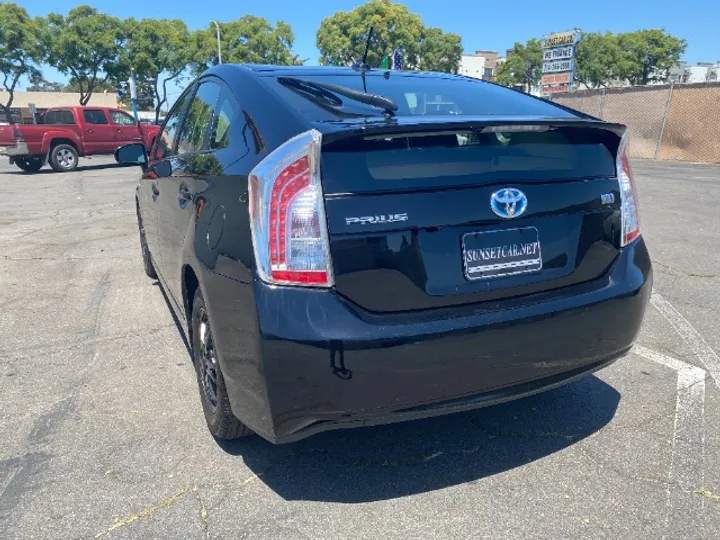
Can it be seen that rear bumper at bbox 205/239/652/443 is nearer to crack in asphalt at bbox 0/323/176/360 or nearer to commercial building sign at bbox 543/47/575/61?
crack in asphalt at bbox 0/323/176/360

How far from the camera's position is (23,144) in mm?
17406

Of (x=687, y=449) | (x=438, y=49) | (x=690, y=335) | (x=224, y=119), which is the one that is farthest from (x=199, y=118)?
(x=438, y=49)

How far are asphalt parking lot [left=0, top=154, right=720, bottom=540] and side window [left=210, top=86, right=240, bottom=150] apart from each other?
4.54ft

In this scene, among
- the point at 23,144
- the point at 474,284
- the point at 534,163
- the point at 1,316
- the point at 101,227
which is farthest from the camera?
the point at 23,144

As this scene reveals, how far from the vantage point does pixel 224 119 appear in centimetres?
293

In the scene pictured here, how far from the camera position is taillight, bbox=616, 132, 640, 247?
261 centimetres

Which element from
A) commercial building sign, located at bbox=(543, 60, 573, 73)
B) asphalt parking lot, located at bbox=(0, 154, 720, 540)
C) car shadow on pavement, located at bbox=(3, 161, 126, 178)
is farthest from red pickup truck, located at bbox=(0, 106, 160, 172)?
commercial building sign, located at bbox=(543, 60, 573, 73)

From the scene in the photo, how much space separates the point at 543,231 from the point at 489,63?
5046 inches

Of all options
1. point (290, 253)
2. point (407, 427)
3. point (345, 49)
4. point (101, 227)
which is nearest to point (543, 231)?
point (290, 253)

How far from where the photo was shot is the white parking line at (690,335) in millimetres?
3592

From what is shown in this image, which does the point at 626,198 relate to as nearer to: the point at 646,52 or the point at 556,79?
the point at 556,79

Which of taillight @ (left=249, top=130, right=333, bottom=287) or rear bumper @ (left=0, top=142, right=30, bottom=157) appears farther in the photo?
rear bumper @ (left=0, top=142, right=30, bottom=157)

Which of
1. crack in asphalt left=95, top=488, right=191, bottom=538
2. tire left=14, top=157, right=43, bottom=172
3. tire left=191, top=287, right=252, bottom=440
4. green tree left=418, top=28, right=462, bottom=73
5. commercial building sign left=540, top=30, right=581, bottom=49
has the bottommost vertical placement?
tire left=14, top=157, right=43, bottom=172

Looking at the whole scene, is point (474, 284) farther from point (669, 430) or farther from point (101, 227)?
point (101, 227)
